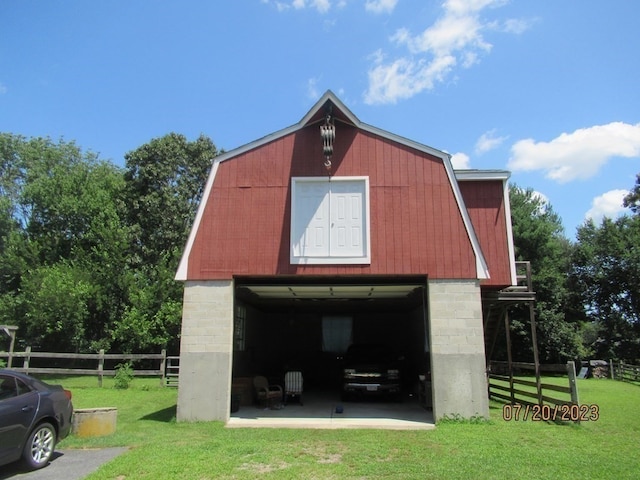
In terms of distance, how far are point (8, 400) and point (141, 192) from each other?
21743 millimetres

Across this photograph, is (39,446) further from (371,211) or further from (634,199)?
(634,199)

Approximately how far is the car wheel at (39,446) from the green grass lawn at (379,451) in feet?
2.97

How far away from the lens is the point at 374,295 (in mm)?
13453

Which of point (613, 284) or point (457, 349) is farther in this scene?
point (613, 284)

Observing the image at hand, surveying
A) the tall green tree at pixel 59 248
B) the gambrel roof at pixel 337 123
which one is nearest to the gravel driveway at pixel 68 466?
the gambrel roof at pixel 337 123

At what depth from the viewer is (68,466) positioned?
20.8 feet

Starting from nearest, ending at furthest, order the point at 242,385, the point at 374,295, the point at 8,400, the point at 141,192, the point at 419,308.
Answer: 1. the point at 8,400
2. the point at 242,385
3. the point at 374,295
4. the point at 419,308
5. the point at 141,192

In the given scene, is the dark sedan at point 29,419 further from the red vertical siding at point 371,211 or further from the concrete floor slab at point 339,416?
the red vertical siding at point 371,211

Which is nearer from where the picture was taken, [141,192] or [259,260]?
[259,260]

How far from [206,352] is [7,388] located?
414 centimetres

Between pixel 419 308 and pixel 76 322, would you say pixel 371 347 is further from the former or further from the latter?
pixel 76 322

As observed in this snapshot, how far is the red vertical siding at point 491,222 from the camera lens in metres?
11.2

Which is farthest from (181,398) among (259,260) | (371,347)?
(371,347)
